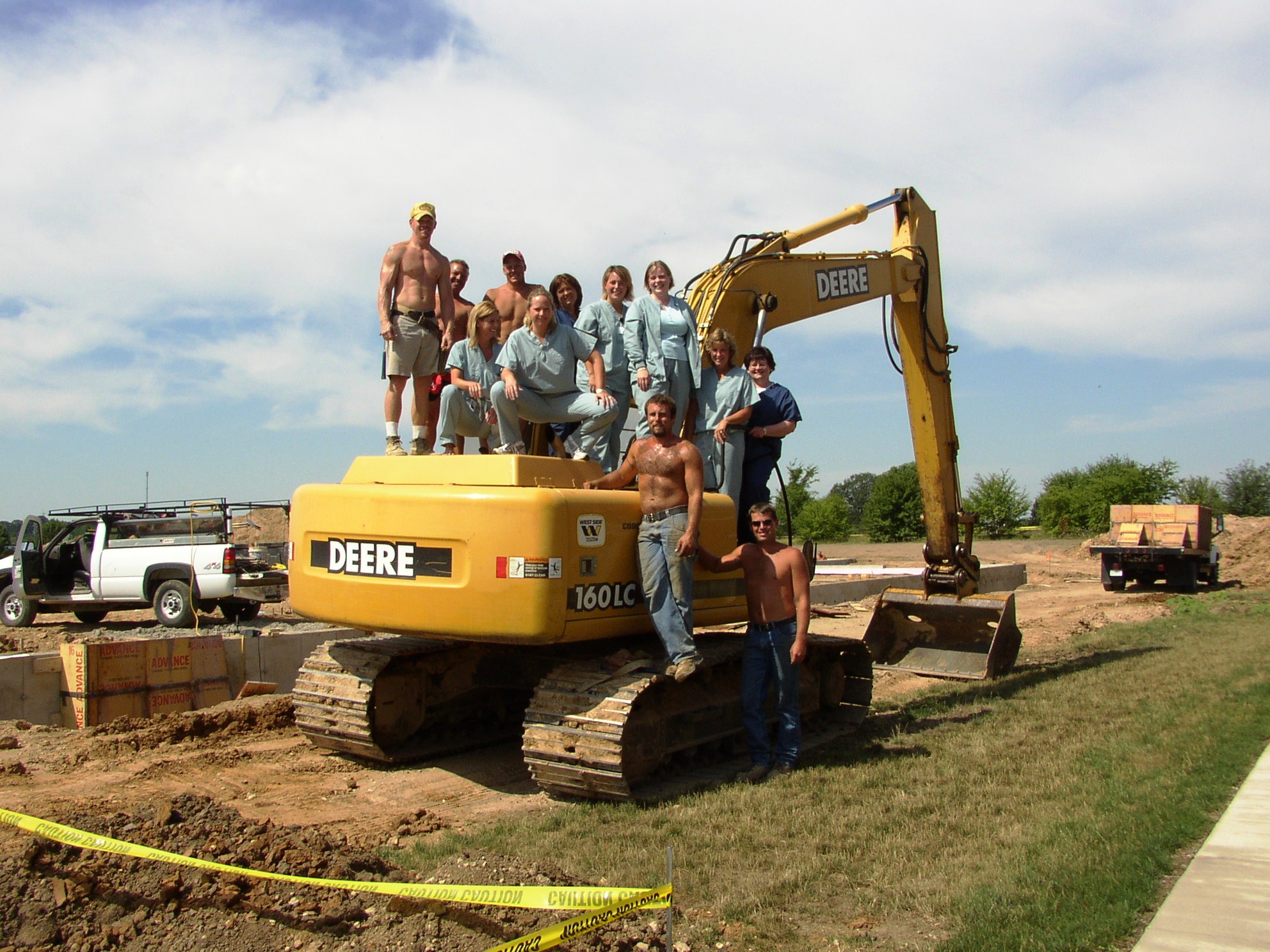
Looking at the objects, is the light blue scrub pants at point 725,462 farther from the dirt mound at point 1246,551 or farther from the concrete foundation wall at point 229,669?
the dirt mound at point 1246,551

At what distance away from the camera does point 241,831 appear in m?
4.62

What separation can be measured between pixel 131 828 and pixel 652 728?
273 cm

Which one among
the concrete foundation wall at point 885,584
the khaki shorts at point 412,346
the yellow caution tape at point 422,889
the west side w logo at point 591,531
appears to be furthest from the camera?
the concrete foundation wall at point 885,584

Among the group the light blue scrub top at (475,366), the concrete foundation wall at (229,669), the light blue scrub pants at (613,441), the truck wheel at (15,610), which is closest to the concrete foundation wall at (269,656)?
the concrete foundation wall at (229,669)

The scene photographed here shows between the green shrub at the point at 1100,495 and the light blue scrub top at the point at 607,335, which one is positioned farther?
the green shrub at the point at 1100,495

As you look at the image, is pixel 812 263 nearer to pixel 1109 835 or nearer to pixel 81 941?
pixel 1109 835

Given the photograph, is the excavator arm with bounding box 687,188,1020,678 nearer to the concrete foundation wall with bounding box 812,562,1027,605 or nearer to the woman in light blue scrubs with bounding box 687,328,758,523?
the woman in light blue scrubs with bounding box 687,328,758,523

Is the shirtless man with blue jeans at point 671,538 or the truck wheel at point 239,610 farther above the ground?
the shirtless man with blue jeans at point 671,538

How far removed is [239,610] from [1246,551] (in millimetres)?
25842

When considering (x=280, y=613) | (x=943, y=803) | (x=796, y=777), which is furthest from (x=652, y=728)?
(x=280, y=613)

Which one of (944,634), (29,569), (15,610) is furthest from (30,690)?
(15,610)

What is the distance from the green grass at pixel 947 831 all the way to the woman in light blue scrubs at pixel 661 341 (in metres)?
2.53

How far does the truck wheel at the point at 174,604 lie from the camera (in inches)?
609

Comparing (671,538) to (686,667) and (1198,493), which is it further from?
(1198,493)
